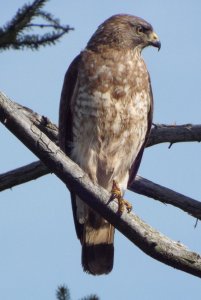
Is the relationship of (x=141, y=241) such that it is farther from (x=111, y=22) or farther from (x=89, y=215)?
(x=111, y=22)

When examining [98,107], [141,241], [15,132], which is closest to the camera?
[15,132]

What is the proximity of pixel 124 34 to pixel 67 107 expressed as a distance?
3.19 feet

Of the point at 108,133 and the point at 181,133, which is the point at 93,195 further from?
→ the point at 181,133

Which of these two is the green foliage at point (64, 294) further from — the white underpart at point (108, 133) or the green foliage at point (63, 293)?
the white underpart at point (108, 133)

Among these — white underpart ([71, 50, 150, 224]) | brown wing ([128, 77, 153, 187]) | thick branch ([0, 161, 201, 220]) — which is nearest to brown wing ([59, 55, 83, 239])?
white underpart ([71, 50, 150, 224])

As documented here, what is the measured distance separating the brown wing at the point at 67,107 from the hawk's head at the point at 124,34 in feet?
1.18

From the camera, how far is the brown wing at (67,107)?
632 centimetres

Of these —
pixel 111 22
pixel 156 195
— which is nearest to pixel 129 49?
pixel 111 22

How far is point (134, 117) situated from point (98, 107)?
1.11 feet

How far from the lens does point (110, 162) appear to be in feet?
21.2

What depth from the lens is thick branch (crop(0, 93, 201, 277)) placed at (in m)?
4.52

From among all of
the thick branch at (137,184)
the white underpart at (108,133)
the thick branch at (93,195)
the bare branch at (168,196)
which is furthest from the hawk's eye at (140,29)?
the thick branch at (93,195)

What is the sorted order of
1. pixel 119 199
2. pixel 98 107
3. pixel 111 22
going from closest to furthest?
pixel 119 199 < pixel 98 107 < pixel 111 22

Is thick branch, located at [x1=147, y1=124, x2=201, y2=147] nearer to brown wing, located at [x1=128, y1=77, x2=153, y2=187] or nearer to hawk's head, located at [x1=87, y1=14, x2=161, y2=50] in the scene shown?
brown wing, located at [x1=128, y1=77, x2=153, y2=187]
